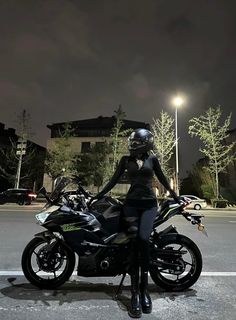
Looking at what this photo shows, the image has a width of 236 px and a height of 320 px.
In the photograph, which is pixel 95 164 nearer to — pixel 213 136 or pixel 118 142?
pixel 118 142

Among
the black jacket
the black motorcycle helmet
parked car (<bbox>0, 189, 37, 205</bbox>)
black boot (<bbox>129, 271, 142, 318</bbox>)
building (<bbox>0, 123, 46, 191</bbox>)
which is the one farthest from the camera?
building (<bbox>0, 123, 46, 191</bbox>)

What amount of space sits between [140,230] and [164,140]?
1477 inches

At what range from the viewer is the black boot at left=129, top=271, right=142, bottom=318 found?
419 centimetres

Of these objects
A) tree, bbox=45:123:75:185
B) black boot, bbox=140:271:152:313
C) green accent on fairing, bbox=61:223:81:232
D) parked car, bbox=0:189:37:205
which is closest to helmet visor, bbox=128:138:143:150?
green accent on fairing, bbox=61:223:81:232

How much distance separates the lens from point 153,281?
17.8 feet

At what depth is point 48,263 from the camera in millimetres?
5129

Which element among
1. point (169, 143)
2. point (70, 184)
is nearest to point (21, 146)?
point (169, 143)

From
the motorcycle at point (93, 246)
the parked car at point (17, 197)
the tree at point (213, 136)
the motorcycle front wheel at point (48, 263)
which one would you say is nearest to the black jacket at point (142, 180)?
the motorcycle at point (93, 246)

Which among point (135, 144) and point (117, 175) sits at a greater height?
point (135, 144)

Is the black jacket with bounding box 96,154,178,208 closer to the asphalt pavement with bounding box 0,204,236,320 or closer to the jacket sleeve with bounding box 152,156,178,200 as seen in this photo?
the jacket sleeve with bounding box 152,156,178,200

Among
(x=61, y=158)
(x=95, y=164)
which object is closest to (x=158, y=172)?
(x=61, y=158)

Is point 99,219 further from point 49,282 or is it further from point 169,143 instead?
point 169,143

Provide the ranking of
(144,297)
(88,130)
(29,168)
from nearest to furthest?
(144,297), (29,168), (88,130)

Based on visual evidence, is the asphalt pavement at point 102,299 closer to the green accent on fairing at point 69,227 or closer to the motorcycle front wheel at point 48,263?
the motorcycle front wheel at point 48,263
